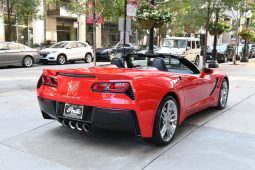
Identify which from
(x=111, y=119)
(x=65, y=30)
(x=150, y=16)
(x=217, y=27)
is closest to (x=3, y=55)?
(x=150, y=16)

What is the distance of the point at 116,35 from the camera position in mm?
37438

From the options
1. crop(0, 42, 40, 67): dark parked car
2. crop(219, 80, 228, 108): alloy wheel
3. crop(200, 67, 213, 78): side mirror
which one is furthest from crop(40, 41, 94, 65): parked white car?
crop(200, 67, 213, 78): side mirror

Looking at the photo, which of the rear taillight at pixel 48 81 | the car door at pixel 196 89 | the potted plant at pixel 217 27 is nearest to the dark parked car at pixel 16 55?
the potted plant at pixel 217 27

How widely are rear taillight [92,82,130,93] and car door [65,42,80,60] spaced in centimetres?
1668

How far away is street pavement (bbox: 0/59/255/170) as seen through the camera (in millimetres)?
4047

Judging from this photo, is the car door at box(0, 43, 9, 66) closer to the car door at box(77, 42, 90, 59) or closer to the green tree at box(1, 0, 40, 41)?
the green tree at box(1, 0, 40, 41)

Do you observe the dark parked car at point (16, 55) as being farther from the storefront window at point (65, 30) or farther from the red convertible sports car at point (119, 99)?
the storefront window at point (65, 30)

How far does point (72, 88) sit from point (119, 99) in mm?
732

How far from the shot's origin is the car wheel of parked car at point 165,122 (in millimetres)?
4484

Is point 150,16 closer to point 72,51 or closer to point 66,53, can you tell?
point 66,53

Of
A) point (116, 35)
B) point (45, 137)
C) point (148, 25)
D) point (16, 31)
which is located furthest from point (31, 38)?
point (45, 137)

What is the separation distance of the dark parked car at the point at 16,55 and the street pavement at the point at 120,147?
36.6ft

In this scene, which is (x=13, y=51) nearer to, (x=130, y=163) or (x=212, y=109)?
(x=212, y=109)

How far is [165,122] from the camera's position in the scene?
15.6ft
